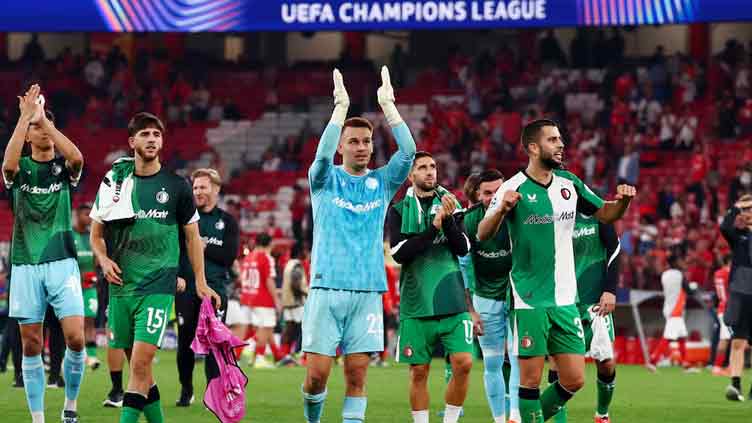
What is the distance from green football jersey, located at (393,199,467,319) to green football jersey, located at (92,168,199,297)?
190 centimetres

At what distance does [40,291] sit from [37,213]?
2.03ft

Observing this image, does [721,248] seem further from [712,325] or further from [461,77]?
[461,77]

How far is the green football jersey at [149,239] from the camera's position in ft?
34.4

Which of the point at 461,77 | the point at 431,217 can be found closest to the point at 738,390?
the point at 431,217

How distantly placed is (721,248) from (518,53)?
538 inches

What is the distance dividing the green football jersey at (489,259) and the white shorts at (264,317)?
35.3 ft

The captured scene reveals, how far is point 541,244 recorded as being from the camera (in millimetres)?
10367

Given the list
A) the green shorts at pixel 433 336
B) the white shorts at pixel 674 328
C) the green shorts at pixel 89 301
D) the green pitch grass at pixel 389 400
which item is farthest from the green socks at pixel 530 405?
the white shorts at pixel 674 328

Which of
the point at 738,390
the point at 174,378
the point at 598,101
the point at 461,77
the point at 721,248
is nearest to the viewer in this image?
the point at 738,390

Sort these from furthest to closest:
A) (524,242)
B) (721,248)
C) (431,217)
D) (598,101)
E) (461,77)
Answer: (461,77), (598,101), (721,248), (431,217), (524,242)

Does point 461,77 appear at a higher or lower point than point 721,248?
higher

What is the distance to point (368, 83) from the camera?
1501 inches

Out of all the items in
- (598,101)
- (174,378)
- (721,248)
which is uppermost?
(598,101)

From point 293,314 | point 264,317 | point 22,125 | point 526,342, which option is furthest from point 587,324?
point 293,314
